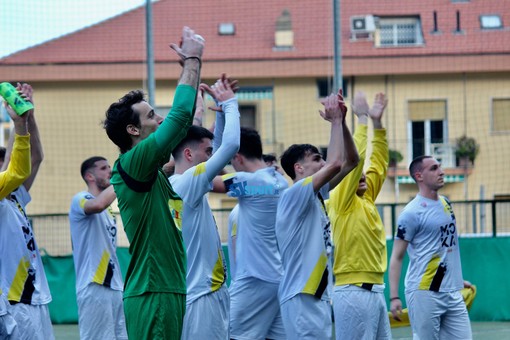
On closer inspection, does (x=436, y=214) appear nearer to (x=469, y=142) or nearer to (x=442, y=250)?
(x=442, y=250)

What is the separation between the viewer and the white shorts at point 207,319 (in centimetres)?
639

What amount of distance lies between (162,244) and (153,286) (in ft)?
0.71

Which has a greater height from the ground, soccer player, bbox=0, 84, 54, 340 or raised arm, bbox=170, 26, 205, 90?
raised arm, bbox=170, 26, 205, 90

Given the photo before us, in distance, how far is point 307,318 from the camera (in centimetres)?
705

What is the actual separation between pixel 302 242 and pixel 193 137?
1.17 metres

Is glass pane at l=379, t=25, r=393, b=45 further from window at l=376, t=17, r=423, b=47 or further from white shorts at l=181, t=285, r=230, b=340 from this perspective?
white shorts at l=181, t=285, r=230, b=340

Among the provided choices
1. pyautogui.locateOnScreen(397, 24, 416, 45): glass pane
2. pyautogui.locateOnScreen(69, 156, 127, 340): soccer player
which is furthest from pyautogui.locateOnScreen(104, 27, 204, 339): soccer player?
pyautogui.locateOnScreen(397, 24, 416, 45): glass pane

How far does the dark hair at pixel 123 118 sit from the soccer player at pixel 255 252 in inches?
104

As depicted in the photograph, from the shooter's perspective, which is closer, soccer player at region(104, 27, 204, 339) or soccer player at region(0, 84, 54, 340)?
soccer player at region(104, 27, 204, 339)

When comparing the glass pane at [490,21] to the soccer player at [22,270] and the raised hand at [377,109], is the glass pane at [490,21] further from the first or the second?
the soccer player at [22,270]

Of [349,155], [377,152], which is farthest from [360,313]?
[377,152]

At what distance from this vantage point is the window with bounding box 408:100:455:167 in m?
20.4

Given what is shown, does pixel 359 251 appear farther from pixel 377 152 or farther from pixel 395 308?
pixel 377 152

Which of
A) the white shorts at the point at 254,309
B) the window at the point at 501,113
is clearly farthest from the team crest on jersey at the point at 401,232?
the window at the point at 501,113
